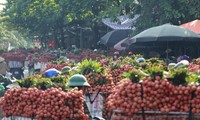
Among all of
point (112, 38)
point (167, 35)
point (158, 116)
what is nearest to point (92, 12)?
point (112, 38)

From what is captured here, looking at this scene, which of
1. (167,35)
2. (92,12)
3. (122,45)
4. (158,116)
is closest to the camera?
(158,116)

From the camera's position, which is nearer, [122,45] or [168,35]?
[168,35]

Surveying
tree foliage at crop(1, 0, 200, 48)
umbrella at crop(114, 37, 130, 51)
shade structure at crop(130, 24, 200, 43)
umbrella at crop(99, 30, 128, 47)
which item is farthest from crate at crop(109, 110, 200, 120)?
umbrella at crop(99, 30, 128, 47)

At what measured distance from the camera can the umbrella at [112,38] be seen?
30.6 m

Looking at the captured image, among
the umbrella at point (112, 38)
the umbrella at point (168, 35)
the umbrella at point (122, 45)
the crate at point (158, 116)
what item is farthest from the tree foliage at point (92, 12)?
the crate at point (158, 116)

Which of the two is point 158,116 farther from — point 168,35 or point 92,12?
point 92,12

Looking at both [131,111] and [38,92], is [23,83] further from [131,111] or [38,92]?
[131,111]

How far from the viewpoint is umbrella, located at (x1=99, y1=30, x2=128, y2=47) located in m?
30.6

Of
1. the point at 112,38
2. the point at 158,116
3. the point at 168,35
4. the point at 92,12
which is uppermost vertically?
the point at 92,12

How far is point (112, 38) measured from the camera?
31.1 metres

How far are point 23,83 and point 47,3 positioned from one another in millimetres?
35823

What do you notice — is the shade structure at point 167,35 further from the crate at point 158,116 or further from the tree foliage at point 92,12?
the crate at point 158,116

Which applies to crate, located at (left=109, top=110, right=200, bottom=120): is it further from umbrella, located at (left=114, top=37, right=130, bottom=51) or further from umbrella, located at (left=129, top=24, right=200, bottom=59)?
umbrella, located at (left=114, top=37, right=130, bottom=51)

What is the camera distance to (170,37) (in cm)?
1670
